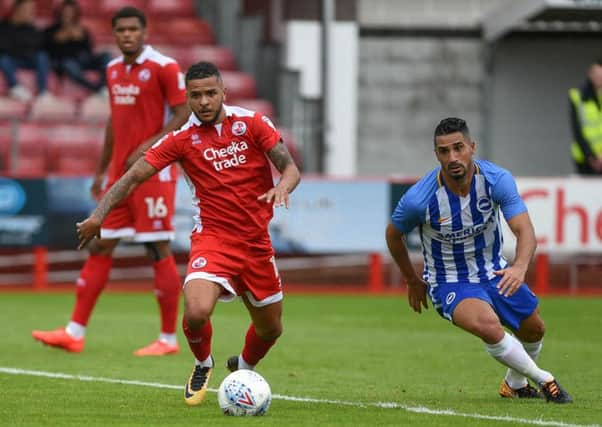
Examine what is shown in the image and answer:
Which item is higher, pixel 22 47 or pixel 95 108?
pixel 22 47

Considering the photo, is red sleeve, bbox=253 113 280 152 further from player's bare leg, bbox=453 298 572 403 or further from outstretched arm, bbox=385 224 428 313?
Answer: player's bare leg, bbox=453 298 572 403

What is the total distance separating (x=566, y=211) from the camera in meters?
17.3

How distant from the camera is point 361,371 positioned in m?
9.74

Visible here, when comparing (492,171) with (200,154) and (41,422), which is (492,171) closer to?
(200,154)

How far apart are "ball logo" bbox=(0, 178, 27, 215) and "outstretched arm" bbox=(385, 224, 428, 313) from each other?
9.23 metres

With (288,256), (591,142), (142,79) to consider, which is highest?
(142,79)

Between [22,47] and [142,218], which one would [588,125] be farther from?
[142,218]

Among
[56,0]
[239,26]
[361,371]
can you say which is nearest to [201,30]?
[239,26]

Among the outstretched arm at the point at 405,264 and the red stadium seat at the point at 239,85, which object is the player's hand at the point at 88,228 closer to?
the outstretched arm at the point at 405,264

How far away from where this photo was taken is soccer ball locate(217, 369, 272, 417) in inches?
286

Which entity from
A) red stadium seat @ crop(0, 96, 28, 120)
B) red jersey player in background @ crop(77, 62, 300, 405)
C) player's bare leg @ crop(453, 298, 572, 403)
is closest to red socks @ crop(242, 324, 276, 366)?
red jersey player in background @ crop(77, 62, 300, 405)

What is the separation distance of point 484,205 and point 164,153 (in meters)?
1.80

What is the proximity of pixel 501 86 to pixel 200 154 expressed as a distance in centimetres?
1524

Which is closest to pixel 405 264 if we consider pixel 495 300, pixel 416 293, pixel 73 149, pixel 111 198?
pixel 416 293
